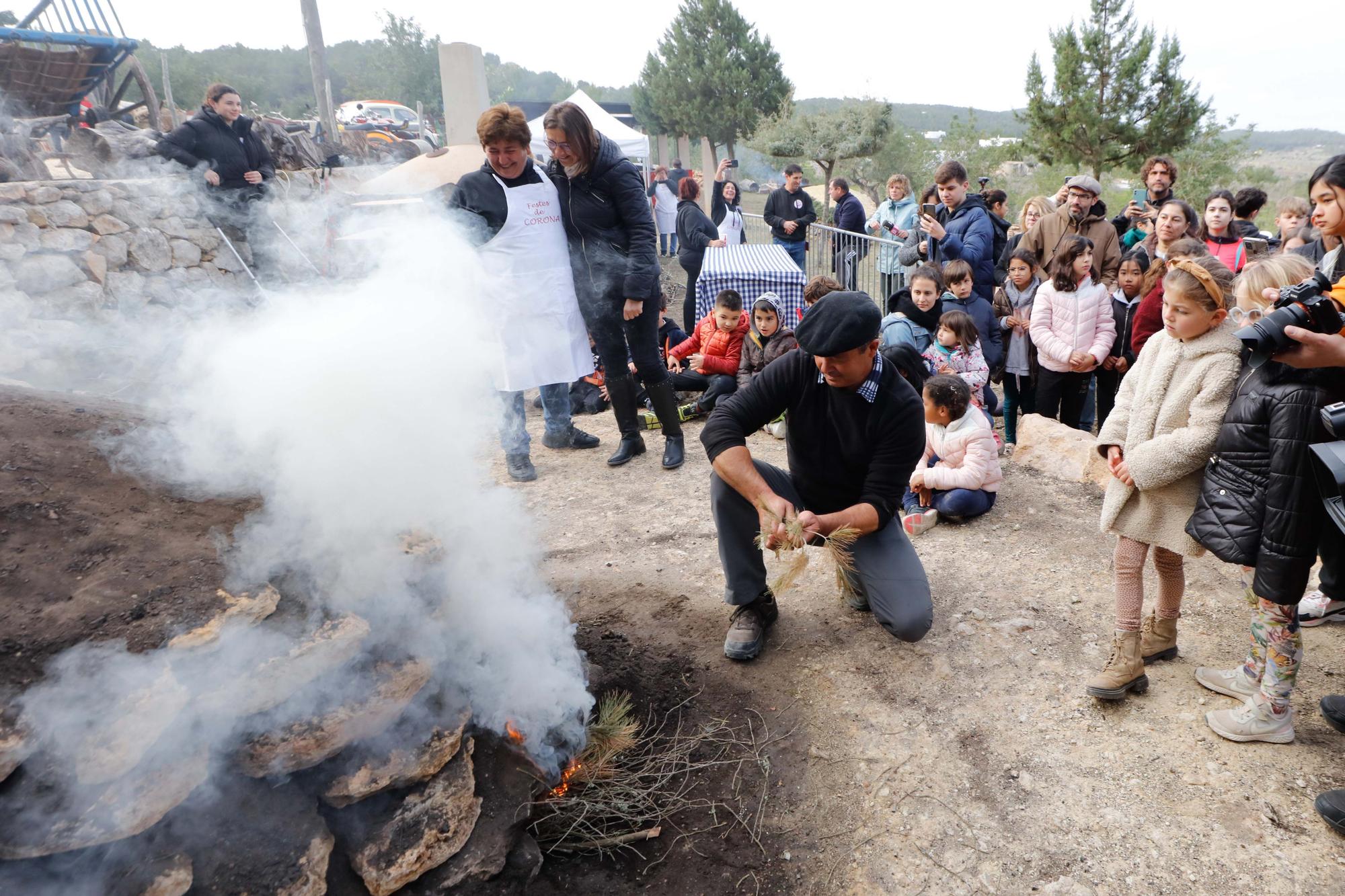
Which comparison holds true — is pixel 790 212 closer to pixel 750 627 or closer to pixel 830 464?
pixel 830 464

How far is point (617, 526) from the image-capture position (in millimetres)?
4367

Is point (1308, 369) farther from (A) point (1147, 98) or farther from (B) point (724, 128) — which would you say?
(B) point (724, 128)

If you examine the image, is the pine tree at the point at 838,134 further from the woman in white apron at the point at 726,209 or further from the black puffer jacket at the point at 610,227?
the black puffer jacket at the point at 610,227

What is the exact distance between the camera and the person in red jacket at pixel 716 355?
615 cm

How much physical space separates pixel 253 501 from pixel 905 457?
7.23ft

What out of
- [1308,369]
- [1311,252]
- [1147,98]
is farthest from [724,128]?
[1308,369]

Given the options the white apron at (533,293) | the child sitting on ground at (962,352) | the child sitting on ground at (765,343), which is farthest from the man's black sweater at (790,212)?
the white apron at (533,293)

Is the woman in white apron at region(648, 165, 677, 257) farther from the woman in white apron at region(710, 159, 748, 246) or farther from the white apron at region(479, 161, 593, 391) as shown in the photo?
the white apron at region(479, 161, 593, 391)

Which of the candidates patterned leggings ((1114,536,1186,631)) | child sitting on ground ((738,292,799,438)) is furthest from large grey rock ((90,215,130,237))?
patterned leggings ((1114,536,1186,631))

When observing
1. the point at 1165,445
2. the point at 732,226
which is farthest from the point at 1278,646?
the point at 732,226

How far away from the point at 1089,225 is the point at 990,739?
391 centimetres

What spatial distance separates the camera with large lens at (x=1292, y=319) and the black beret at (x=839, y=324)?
1.03 metres

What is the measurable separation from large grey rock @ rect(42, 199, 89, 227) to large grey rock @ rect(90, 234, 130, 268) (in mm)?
191

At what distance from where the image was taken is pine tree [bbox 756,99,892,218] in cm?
1809
